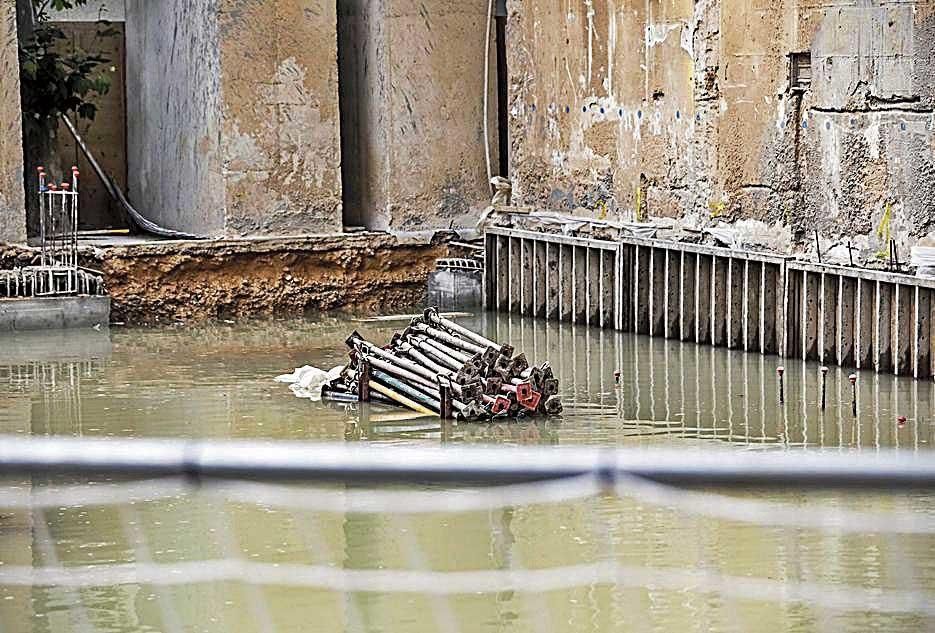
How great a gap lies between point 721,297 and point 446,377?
3.68 metres

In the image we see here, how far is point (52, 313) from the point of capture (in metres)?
15.3

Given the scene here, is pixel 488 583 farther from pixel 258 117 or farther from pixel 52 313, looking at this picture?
pixel 258 117

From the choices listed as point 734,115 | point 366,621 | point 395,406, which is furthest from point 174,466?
point 734,115

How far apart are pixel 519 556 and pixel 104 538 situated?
1.84 meters

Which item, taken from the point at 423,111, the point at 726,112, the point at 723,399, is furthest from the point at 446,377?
the point at 423,111

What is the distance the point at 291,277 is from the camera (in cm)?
1698

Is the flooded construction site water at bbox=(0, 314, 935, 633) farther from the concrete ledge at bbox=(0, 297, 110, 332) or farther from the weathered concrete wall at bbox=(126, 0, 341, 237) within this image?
the weathered concrete wall at bbox=(126, 0, 341, 237)

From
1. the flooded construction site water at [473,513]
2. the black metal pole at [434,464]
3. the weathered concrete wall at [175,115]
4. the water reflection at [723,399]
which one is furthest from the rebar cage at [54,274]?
the black metal pole at [434,464]

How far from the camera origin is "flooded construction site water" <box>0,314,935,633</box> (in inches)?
226

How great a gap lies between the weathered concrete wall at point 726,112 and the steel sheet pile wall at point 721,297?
594mm

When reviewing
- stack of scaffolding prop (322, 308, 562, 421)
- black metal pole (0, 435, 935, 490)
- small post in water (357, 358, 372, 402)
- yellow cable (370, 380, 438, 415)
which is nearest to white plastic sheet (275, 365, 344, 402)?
stack of scaffolding prop (322, 308, 562, 421)

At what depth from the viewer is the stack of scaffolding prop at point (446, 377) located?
A: 424 inches

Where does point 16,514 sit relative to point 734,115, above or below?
below

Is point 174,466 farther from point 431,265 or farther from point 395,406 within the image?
point 431,265
